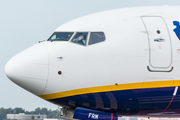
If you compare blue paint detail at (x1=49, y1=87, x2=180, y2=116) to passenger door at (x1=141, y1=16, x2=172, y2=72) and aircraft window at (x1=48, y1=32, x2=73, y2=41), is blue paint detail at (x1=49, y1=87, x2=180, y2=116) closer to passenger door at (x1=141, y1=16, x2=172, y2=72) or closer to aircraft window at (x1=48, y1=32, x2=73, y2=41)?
passenger door at (x1=141, y1=16, x2=172, y2=72)

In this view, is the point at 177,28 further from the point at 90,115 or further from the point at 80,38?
the point at 90,115

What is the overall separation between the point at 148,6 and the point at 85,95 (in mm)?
4657

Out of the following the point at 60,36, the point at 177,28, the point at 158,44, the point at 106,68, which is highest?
the point at 177,28

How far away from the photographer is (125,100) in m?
14.7

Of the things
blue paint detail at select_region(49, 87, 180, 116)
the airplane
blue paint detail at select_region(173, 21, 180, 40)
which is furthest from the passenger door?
blue paint detail at select_region(49, 87, 180, 116)

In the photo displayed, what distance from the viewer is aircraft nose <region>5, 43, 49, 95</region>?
1400cm

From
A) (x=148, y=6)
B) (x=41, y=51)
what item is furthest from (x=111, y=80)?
(x=148, y=6)

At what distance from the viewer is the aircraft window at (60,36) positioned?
1491cm

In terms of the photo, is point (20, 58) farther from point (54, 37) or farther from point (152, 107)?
point (152, 107)

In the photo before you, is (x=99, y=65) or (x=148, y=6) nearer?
(x=99, y=65)

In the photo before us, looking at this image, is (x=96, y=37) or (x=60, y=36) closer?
(x=96, y=37)

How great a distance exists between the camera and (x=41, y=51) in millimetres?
14305

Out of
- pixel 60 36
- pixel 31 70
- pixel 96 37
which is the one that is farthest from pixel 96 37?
pixel 31 70

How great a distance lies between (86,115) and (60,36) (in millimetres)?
3158
